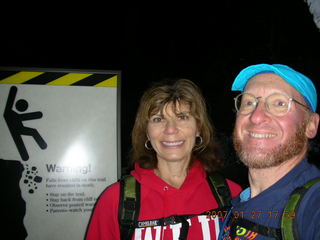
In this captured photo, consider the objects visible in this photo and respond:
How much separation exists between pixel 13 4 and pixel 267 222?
269 inches

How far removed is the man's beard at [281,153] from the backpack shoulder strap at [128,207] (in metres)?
0.92

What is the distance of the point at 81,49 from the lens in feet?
24.7

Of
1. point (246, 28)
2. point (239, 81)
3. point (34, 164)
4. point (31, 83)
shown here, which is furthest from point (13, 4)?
point (246, 28)

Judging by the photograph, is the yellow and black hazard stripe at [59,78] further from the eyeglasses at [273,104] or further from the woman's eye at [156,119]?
the eyeglasses at [273,104]

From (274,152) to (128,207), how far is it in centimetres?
111

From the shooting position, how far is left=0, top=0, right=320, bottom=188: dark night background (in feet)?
21.1

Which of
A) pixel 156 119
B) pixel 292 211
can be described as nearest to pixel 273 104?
pixel 292 211

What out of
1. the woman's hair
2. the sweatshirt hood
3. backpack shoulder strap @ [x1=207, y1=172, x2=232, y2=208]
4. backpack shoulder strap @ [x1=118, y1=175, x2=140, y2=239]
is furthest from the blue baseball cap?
backpack shoulder strap @ [x1=118, y1=175, x2=140, y2=239]

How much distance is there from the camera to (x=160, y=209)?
1.89 m

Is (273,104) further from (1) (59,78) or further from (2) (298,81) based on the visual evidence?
(1) (59,78)

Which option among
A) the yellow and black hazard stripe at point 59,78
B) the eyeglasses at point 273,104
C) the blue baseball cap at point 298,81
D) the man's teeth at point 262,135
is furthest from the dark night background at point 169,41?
the man's teeth at point 262,135

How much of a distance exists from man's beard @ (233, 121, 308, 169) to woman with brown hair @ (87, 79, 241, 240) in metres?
0.75

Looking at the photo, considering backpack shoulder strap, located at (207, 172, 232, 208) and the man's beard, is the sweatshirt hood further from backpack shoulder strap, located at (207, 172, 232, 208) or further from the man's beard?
the man's beard

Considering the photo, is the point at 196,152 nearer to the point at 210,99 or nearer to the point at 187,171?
the point at 187,171
